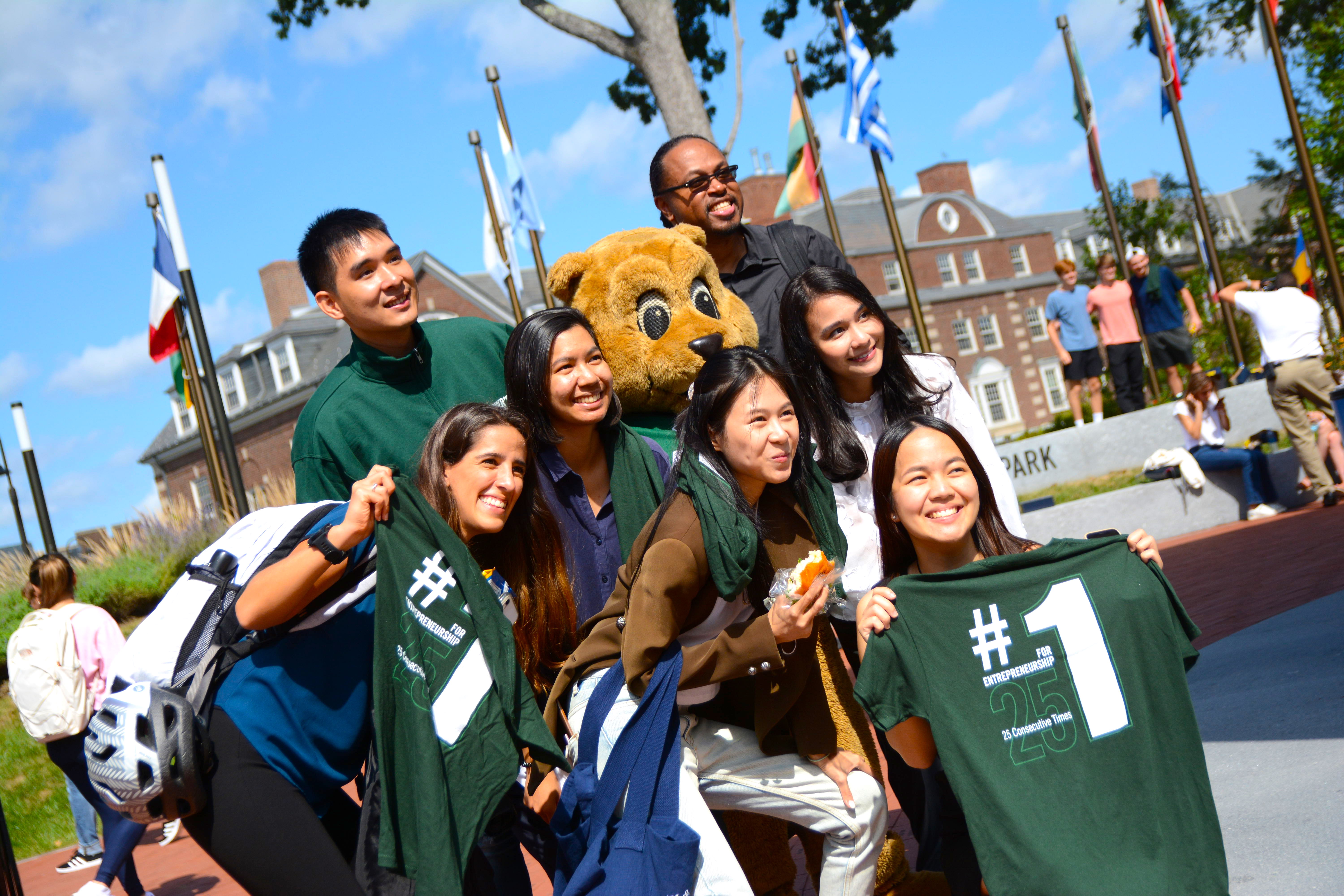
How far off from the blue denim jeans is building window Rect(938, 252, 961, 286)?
3758cm

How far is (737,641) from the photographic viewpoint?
2.80 metres

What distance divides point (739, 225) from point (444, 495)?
195cm

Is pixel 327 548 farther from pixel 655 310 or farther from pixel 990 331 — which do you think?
pixel 990 331

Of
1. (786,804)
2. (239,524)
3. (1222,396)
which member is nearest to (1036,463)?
(1222,396)

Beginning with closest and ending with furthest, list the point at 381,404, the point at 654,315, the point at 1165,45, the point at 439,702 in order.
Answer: the point at 439,702, the point at 381,404, the point at 654,315, the point at 1165,45

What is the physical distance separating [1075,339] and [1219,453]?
3077mm

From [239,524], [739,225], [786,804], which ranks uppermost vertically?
[739,225]

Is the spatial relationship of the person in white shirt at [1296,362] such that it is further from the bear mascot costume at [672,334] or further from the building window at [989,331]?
the building window at [989,331]

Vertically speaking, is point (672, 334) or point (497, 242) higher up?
point (497, 242)

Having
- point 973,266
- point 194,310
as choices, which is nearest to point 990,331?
point 973,266

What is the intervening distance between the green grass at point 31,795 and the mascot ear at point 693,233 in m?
7.88

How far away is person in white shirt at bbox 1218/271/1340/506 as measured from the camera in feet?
30.9

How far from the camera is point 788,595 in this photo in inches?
108

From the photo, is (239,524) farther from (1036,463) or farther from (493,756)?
(1036,463)
